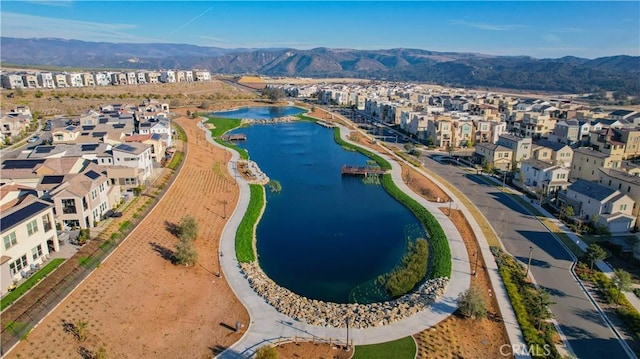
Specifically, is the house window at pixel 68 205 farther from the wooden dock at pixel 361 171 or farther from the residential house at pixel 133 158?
the wooden dock at pixel 361 171

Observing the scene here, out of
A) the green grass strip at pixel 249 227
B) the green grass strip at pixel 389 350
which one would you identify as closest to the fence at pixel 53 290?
the green grass strip at pixel 249 227

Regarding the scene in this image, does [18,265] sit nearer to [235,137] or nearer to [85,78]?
[235,137]

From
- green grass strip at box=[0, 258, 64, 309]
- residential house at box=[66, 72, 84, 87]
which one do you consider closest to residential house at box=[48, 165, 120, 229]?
green grass strip at box=[0, 258, 64, 309]

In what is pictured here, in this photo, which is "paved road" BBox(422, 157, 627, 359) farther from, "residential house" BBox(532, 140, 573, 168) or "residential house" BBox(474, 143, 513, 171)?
"residential house" BBox(532, 140, 573, 168)

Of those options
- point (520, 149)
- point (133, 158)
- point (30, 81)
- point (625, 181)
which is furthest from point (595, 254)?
point (30, 81)

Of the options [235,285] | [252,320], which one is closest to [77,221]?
[235,285]

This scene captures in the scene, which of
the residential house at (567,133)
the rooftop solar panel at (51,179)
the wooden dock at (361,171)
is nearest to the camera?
the rooftop solar panel at (51,179)

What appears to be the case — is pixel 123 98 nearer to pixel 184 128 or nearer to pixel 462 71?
pixel 184 128
